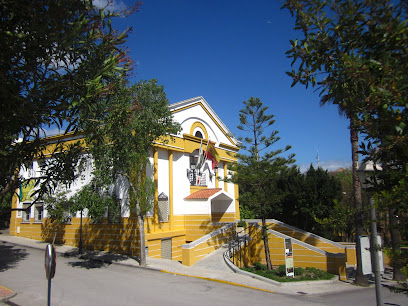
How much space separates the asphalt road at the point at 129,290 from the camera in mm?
10062

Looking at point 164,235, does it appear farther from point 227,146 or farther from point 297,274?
point 227,146

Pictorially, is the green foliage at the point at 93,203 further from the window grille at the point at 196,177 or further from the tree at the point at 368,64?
the tree at the point at 368,64

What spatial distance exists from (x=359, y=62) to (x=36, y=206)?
24.5 m

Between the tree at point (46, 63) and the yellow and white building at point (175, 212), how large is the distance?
353 inches

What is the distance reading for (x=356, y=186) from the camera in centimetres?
1482

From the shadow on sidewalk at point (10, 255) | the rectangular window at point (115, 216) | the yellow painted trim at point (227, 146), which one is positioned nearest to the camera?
the shadow on sidewalk at point (10, 255)

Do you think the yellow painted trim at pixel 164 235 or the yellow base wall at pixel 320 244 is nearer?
the yellow painted trim at pixel 164 235

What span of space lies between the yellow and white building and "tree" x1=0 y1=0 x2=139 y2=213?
29.4ft

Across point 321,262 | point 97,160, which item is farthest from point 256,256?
point 97,160

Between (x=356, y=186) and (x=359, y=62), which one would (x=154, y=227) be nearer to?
(x=356, y=186)

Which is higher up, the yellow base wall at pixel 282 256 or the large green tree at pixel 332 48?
the large green tree at pixel 332 48

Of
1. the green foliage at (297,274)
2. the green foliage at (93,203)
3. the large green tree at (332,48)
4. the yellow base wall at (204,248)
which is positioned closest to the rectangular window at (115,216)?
the green foliage at (93,203)

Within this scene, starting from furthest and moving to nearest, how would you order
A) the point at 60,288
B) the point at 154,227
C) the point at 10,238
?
the point at 10,238, the point at 154,227, the point at 60,288

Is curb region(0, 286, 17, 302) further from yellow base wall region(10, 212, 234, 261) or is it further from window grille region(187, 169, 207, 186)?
window grille region(187, 169, 207, 186)
